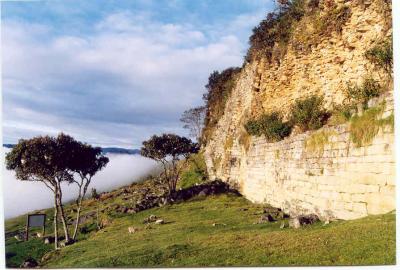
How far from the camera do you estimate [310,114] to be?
61.0 ft

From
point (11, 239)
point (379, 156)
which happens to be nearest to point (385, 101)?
point (379, 156)

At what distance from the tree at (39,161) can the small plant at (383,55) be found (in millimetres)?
19231

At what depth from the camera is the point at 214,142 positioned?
42.5 meters

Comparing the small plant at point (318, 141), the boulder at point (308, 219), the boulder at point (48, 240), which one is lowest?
the boulder at point (48, 240)

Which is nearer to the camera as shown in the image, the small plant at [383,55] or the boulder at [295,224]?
the boulder at [295,224]

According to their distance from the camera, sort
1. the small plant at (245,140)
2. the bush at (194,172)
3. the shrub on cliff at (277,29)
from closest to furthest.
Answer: the shrub on cliff at (277,29) < the small plant at (245,140) < the bush at (194,172)

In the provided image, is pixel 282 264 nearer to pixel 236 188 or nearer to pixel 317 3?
pixel 317 3

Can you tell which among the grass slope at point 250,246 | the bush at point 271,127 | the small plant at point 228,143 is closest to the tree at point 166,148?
the small plant at point 228,143

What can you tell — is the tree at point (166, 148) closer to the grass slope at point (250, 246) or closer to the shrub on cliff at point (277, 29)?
the shrub on cliff at point (277, 29)

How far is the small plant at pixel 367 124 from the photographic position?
37.6 ft

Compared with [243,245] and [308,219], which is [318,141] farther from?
[243,245]

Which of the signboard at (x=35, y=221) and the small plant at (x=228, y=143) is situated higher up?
the small plant at (x=228, y=143)

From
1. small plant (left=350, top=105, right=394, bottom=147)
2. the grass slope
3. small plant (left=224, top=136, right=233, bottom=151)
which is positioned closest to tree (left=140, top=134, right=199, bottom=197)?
small plant (left=224, top=136, right=233, bottom=151)

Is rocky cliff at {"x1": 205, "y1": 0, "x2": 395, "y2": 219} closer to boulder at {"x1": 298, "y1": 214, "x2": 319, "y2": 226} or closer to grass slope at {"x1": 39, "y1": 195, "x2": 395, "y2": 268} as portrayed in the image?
boulder at {"x1": 298, "y1": 214, "x2": 319, "y2": 226}
